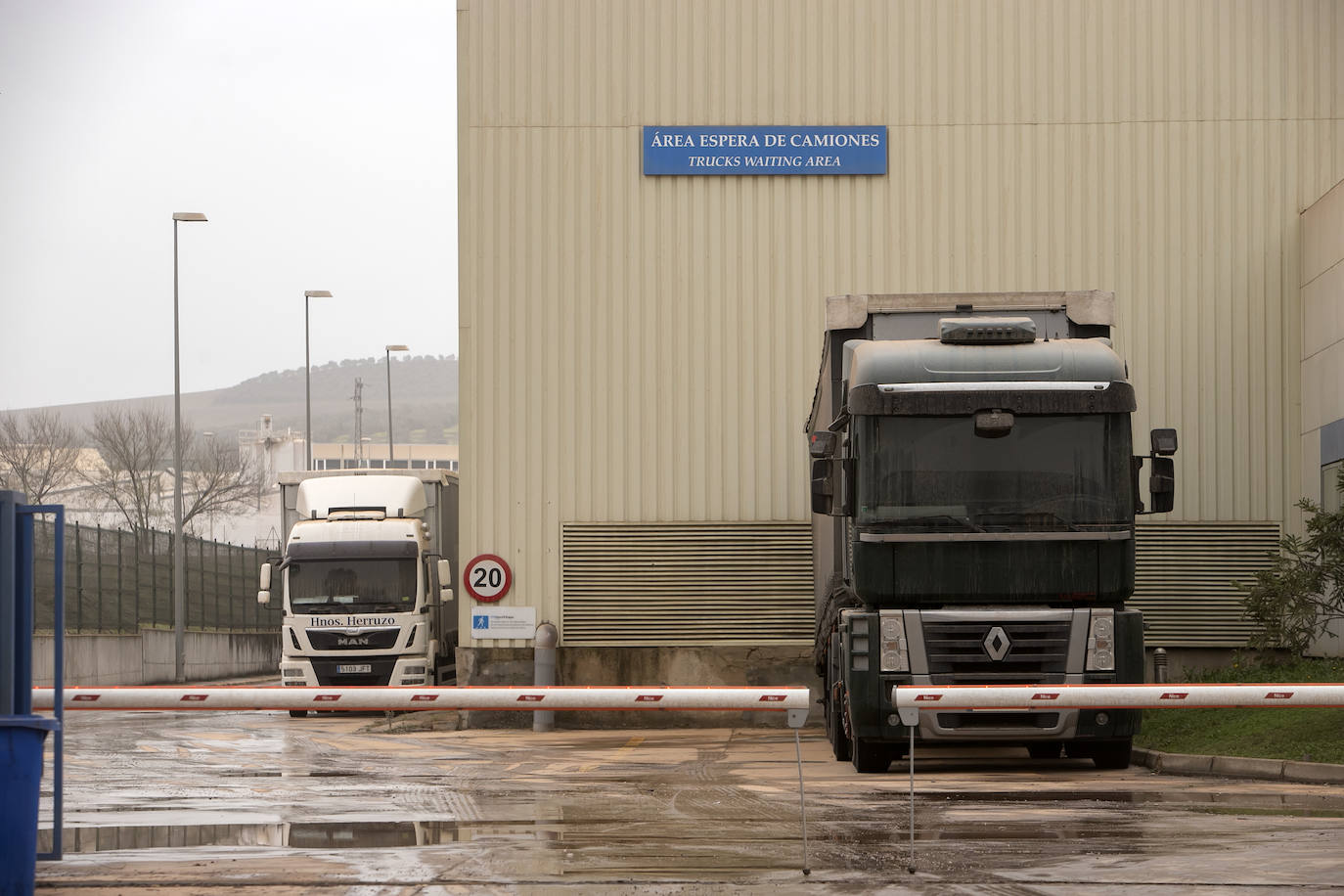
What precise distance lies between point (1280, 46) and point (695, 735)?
12118 millimetres

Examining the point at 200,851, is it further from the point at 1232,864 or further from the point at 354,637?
the point at 354,637

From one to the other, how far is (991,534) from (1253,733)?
3.39 meters

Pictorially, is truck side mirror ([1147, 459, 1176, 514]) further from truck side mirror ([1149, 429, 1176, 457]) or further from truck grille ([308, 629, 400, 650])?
truck grille ([308, 629, 400, 650])

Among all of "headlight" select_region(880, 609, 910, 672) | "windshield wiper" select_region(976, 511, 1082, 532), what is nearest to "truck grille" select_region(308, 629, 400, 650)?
"headlight" select_region(880, 609, 910, 672)

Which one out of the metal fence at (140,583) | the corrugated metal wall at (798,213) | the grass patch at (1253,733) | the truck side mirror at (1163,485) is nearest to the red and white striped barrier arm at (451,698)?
the truck side mirror at (1163,485)

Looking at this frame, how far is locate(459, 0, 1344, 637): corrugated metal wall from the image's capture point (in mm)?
23781

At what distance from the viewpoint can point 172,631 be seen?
4484 centimetres

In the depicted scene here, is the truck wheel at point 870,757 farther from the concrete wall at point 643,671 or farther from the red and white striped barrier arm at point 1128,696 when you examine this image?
the concrete wall at point 643,671

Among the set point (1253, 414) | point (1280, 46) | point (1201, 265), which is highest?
point (1280, 46)

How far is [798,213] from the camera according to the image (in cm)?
2397

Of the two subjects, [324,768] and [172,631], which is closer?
[324,768]

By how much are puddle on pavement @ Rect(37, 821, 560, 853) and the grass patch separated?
21.9 feet

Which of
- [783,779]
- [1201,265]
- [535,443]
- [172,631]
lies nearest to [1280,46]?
[1201,265]

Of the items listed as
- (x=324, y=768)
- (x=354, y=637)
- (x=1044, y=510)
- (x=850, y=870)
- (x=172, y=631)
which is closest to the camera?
(x=850, y=870)
